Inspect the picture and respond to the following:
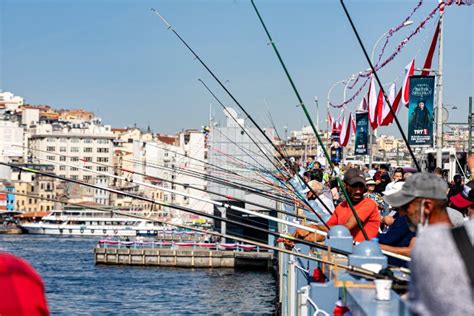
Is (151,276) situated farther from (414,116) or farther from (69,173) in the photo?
(69,173)

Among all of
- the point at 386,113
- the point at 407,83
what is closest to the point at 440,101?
the point at 407,83

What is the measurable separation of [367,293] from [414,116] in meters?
13.7

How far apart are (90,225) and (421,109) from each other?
8855 centimetres

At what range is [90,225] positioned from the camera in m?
104

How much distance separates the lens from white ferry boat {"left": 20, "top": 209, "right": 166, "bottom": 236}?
96.5 m

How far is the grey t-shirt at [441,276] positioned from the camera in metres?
2.77

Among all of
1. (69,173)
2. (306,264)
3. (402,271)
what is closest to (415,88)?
(306,264)

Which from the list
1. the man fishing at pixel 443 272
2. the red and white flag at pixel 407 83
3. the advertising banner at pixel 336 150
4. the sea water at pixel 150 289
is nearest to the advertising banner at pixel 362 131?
the red and white flag at pixel 407 83

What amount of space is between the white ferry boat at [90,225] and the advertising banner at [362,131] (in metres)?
66.9

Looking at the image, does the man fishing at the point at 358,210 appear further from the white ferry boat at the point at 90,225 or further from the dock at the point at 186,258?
the white ferry boat at the point at 90,225

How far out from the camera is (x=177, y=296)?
45.5m

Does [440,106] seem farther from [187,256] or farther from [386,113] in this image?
[187,256]

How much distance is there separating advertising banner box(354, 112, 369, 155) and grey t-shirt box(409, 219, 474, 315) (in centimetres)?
2482

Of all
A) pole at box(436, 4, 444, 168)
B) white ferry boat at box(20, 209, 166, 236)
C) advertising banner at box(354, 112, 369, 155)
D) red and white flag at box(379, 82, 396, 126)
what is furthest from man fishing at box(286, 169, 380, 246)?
white ferry boat at box(20, 209, 166, 236)
